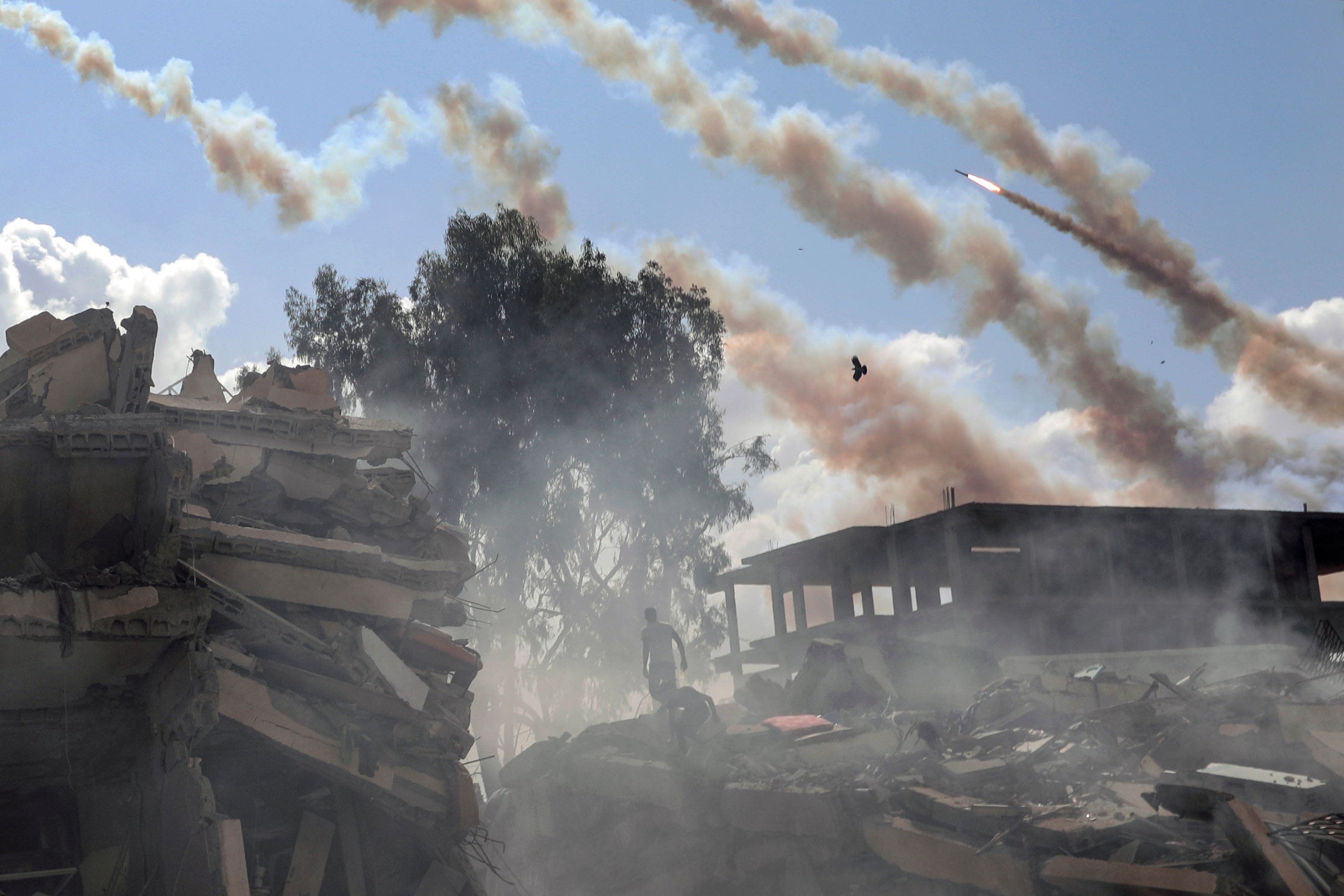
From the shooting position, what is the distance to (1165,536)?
20047 millimetres

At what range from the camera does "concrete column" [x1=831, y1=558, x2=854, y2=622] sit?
843 inches

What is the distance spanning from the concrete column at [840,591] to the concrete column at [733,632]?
3180 mm

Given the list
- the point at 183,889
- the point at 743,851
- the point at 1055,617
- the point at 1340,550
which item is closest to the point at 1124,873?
the point at 743,851

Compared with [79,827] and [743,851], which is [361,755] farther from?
[743,851]

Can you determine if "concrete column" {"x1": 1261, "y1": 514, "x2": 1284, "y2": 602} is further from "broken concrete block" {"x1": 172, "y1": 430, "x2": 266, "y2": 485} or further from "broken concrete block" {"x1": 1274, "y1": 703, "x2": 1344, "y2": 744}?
"broken concrete block" {"x1": 172, "y1": 430, "x2": 266, "y2": 485}

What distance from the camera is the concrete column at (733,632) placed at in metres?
24.1

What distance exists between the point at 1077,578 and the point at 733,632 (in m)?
7.95

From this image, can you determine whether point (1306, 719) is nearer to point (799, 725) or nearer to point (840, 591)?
point (799, 725)

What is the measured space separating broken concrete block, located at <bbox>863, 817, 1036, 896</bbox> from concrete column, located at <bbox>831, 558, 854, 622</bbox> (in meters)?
12.6

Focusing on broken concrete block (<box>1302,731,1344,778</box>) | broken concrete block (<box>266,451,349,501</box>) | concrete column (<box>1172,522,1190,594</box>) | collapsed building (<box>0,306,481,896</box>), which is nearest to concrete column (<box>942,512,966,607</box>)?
concrete column (<box>1172,522,1190,594</box>)

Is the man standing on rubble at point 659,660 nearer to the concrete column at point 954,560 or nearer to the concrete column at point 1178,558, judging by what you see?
the concrete column at point 954,560

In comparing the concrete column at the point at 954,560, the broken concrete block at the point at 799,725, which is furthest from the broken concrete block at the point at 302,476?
the concrete column at the point at 954,560

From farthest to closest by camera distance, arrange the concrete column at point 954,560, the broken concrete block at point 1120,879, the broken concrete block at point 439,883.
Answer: the concrete column at point 954,560, the broken concrete block at point 439,883, the broken concrete block at point 1120,879

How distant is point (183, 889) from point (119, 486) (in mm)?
2858
